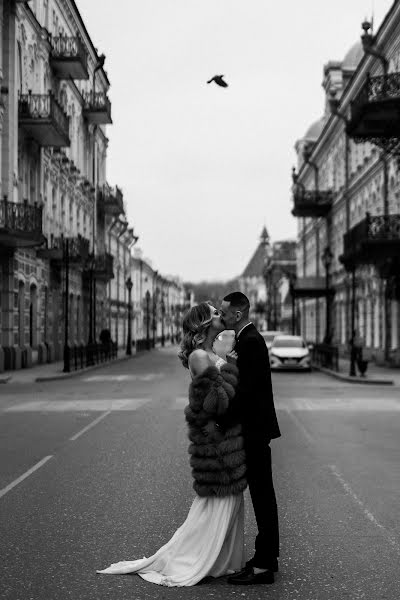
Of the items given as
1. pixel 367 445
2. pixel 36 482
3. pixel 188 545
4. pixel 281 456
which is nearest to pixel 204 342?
pixel 188 545

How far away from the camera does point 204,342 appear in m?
5.32

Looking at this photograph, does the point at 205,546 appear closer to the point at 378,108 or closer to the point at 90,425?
the point at 90,425

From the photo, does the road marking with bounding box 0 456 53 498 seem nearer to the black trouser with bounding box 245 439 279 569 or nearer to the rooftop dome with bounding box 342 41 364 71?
the black trouser with bounding box 245 439 279 569

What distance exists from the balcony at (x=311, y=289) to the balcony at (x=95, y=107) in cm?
1469

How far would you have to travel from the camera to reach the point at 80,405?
18.2 meters

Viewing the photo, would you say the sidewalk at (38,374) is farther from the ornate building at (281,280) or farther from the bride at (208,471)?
the ornate building at (281,280)

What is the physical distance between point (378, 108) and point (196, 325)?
78.6 ft

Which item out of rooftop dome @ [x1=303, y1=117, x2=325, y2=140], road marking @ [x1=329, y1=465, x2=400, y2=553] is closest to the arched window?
road marking @ [x1=329, y1=465, x2=400, y2=553]

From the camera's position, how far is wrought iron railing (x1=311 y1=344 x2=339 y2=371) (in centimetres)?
3199

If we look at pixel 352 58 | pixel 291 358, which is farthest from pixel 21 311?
pixel 352 58

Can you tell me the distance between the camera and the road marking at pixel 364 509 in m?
6.54

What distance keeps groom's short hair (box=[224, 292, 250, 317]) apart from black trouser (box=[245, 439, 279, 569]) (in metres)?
0.85

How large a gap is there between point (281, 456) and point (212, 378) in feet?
19.5

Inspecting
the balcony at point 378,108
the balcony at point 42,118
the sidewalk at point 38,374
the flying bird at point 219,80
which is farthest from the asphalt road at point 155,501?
the balcony at point 42,118
